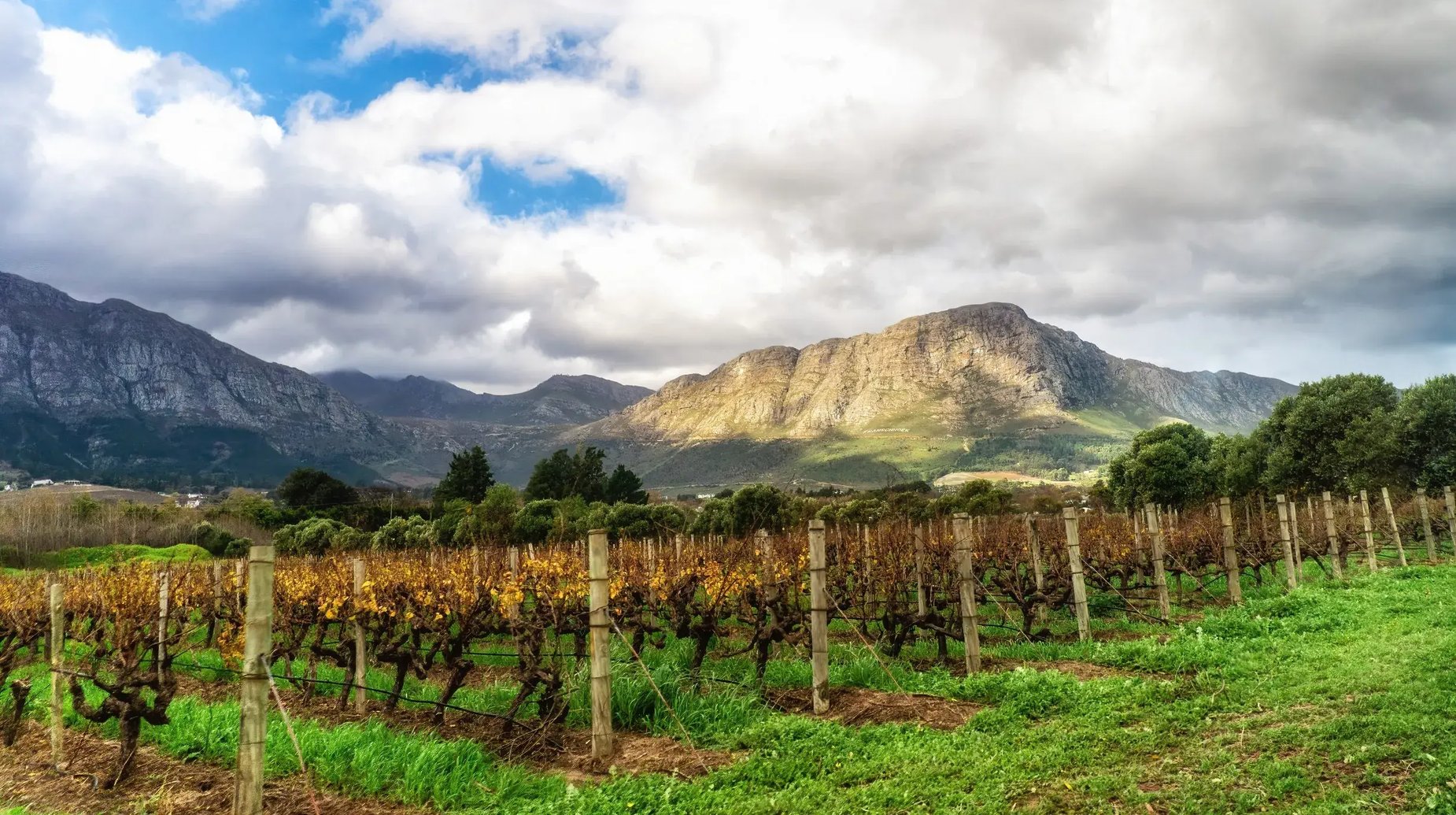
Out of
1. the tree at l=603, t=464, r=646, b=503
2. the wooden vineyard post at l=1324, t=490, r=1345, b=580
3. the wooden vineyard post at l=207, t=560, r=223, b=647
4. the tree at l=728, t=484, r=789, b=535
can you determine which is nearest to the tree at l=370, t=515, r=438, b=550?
the tree at l=728, t=484, r=789, b=535

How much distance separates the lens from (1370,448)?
36.8 m

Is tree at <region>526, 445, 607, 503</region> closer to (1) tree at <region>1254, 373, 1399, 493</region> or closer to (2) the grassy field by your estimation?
(1) tree at <region>1254, 373, 1399, 493</region>

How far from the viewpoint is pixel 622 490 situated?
68.1 meters

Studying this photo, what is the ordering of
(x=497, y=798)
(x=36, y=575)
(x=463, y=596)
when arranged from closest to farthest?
(x=497, y=798), (x=463, y=596), (x=36, y=575)

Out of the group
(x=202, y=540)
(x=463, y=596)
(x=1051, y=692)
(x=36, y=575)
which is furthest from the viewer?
(x=202, y=540)

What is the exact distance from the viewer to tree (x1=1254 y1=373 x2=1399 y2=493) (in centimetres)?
3656

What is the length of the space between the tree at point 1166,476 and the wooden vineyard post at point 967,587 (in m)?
44.8

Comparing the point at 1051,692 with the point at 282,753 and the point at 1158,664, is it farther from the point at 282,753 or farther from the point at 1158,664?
the point at 282,753

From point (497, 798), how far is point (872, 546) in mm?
15711

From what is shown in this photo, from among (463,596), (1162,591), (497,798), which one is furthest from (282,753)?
(1162,591)

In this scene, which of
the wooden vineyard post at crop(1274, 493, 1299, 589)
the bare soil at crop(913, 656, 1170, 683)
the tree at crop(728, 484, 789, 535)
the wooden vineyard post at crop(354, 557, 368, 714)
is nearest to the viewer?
the bare soil at crop(913, 656, 1170, 683)

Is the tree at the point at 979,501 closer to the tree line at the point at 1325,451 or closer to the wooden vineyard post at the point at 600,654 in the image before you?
the tree line at the point at 1325,451

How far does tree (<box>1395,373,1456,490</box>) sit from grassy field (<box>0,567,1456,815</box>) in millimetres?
31972

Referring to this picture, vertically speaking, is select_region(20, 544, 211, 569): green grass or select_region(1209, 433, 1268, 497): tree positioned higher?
select_region(1209, 433, 1268, 497): tree
